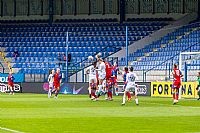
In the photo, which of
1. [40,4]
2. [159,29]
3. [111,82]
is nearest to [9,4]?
[40,4]

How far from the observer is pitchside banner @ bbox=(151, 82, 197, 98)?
41.1 metres

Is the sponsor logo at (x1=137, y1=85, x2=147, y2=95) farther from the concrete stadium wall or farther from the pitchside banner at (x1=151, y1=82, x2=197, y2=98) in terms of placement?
the concrete stadium wall

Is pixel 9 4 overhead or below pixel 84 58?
overhead

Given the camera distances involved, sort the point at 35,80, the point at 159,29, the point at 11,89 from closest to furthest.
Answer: the point at 11,89, the point at 35,80, the point at 159,29

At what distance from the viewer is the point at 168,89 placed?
142ft

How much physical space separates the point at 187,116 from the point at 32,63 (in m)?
36.6

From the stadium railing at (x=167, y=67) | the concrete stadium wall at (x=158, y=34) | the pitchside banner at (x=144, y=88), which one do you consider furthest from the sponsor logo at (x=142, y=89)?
the concrete stadium wall at (x=158, y=34)

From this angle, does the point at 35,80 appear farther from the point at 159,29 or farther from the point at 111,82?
the point at 111,82

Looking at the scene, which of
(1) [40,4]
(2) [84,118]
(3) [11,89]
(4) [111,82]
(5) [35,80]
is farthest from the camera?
(1) [40,4]

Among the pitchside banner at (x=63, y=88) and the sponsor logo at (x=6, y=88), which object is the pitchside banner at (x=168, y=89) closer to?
the pitchside banner at (x=63, y=88)

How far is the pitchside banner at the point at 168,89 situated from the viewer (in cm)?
4109

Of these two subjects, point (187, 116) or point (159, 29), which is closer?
point (187, 116)

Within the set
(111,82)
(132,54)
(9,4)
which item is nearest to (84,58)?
(132,54)

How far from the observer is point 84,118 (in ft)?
72.6
